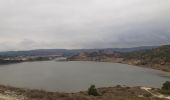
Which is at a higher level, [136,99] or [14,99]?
[14,99]

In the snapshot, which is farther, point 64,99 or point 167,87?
point 167,87

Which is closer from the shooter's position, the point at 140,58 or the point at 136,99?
the point at 136,99

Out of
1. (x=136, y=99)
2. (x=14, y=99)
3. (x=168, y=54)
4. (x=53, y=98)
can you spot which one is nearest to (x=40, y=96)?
(x=53, y=98)

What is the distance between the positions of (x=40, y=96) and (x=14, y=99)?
3.42 metres

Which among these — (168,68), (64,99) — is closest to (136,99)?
(64,99)

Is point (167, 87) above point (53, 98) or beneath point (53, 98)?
beneath

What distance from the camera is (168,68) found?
142500 mm

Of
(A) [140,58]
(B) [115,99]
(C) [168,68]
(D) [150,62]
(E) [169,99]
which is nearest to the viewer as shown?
(B) [115,99]

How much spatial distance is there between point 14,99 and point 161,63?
5578 inches

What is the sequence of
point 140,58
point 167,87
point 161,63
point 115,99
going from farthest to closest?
point 140,58 < point 161,63 < point 167,87 < point 115,99

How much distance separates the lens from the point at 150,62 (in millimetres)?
171250

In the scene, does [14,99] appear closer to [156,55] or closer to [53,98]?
[53,98]

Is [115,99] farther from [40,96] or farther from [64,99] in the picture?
[40,96]

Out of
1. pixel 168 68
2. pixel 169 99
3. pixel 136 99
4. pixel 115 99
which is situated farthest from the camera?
pixel 168 68
